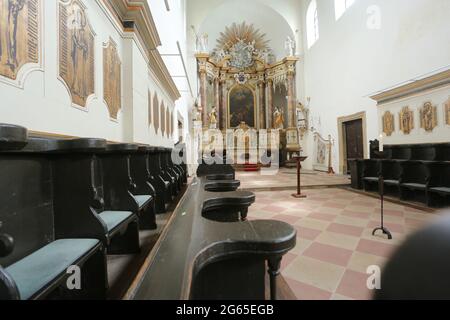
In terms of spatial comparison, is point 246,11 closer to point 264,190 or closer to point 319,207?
point 264,190

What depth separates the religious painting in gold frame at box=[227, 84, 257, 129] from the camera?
556 inches

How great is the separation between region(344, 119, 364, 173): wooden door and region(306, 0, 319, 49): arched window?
16.9 feet

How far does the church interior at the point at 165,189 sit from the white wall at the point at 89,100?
0.04 ft

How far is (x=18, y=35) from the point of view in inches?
48.0

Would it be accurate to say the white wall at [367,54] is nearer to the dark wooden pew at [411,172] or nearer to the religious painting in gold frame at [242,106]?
the dark wooden pew at [411,172]

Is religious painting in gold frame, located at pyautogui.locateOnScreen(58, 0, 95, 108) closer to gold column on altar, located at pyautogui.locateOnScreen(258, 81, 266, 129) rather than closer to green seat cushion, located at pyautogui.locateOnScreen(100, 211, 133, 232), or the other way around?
green seat cushion, located at pyautogui.locateOnScreen(100, 211, 133, 232)

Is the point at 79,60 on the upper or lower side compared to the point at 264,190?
upper

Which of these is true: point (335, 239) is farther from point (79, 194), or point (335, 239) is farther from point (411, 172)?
point (411, 172)

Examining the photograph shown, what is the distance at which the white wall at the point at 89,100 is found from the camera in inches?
50.1

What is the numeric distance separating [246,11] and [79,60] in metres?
14.2

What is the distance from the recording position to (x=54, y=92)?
1.52 meters

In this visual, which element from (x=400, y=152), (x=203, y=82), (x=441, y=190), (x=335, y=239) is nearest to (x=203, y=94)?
(x=203, y=82)

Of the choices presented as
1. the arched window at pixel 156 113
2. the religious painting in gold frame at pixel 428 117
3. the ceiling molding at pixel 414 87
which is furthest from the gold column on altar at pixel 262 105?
the arched window at pixel 156 113

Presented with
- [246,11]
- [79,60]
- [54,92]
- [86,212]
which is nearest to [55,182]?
[86,212]
